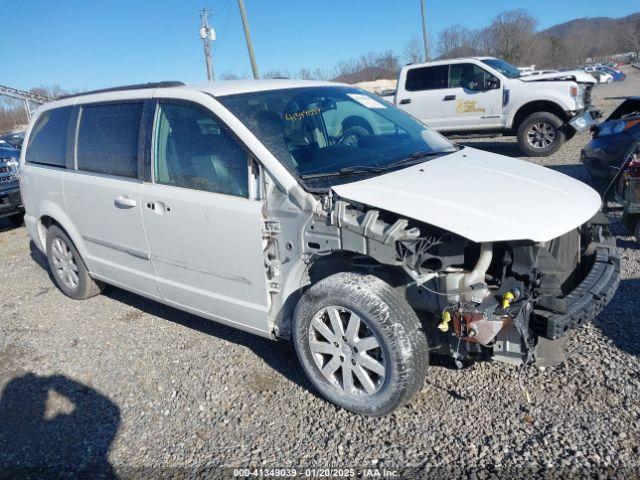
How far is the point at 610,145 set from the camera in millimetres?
5336

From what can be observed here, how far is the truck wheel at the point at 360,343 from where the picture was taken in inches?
102

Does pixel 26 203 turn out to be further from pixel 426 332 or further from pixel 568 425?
pixel 568 425

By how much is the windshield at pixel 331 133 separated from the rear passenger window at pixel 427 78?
7373 millimetres

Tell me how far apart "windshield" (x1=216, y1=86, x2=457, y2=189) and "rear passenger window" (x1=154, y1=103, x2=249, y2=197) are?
0.59 ft

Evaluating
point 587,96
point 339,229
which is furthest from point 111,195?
point 587,96

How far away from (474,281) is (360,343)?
0.69m

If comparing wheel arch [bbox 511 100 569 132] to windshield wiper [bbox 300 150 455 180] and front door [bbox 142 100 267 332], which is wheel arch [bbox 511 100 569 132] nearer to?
windshield wiper [bbox 300 150 455 180]

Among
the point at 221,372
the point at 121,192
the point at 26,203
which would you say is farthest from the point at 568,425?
the point at 26,203

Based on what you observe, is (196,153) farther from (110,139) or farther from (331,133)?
(110,139)

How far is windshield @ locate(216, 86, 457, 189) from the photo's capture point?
302 cm

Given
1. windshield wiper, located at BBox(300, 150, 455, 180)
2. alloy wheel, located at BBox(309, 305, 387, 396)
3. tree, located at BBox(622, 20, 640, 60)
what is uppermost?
tree, located at BBox(622, 20, 640, 60)

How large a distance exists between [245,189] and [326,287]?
31.1 inches

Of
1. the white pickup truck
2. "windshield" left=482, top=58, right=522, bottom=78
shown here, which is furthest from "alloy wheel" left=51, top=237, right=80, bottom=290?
"windshield" left=482, top=58, right=522, bottom=78

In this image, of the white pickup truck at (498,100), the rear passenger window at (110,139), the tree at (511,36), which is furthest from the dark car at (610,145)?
the tree at (511,36)
